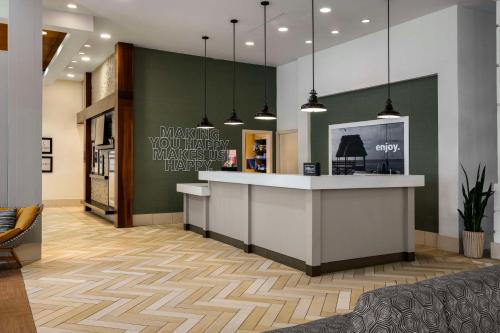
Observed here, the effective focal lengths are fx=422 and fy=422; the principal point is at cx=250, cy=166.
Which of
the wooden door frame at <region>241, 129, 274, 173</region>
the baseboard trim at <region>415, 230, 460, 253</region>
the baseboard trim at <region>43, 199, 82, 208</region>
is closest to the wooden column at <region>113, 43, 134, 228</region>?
the wooden door frame at <region>241, 129, 274, 173</region>

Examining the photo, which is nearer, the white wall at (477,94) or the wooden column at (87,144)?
A: the white wall at (477,94)

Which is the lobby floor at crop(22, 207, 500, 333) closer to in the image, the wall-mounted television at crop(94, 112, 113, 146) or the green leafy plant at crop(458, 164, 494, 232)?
the green leafy plant at crop(458, 164, 494, 232)

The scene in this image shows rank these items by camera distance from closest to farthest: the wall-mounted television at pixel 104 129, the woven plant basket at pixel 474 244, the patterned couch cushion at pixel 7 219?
the patterned couch cushion at pixel 7 219 → the woven plant basket at pixel 474 244 → the wall-mounted television at pixel 104 129

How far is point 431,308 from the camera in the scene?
1.37m

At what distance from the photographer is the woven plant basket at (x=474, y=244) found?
577 cm

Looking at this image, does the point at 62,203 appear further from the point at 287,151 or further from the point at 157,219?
the point at 287,151

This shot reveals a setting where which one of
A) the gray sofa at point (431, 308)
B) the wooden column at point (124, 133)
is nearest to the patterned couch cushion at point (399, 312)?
the gray sofa at point (431, 308)

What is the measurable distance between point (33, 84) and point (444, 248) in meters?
6.29

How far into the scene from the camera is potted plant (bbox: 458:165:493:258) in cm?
577

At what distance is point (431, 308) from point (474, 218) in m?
5.15

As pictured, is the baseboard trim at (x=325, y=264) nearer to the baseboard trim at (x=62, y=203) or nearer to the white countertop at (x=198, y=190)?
the white countertop at (x=198, y=190)

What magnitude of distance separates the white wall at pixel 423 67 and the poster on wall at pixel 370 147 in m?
0.40

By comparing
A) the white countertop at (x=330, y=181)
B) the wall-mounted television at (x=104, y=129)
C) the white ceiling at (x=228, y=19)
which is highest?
the white ceiling at (x=228, y=19)

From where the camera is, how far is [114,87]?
29.3ft
